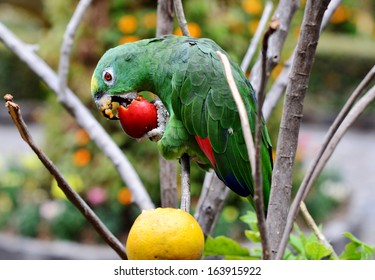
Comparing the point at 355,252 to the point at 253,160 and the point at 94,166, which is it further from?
the point at 94,166

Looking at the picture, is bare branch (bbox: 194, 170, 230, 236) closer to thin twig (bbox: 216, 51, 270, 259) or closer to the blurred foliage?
the blurred foliage

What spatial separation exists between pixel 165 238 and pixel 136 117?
0.17 meters

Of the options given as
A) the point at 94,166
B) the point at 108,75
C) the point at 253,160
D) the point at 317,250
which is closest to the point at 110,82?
the point at 108,75

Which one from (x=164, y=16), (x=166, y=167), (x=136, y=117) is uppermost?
(x=164, y=16)

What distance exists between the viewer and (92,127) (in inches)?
43.3

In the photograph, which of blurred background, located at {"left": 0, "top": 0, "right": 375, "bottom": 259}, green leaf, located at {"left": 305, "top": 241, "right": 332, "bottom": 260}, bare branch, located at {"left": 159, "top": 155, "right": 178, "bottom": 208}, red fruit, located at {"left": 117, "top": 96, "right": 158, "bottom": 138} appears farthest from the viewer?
blurred background, located at {"left": 0, "top": 0, "right": 375, "bottom": 259}

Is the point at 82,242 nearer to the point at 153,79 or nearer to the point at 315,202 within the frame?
the point at 315,202

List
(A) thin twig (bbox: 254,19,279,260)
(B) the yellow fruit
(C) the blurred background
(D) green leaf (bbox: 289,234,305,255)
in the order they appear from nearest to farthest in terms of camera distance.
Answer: (A) thin twig (bbox: 254,19,279,260), (B) the yellow fruit, (D) green leaf (bbox: 289,234,305,255), (C) the blurred background

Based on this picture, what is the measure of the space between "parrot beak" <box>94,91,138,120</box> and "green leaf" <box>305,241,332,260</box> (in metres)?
0.35

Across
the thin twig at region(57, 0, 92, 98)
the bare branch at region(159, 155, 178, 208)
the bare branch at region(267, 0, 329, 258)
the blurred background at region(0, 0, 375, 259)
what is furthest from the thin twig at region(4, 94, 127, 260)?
the blurred background at region(0, 0, 375, 259)

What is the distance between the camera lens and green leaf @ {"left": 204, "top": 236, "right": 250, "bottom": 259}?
90 centimetres

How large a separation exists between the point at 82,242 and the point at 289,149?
2.62 metres

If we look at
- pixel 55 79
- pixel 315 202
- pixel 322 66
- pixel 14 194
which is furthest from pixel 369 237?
pixel 322 66

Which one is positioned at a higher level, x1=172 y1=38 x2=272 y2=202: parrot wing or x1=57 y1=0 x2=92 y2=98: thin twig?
x1=57 y1=0 x2=92 y2=98: thin twig
